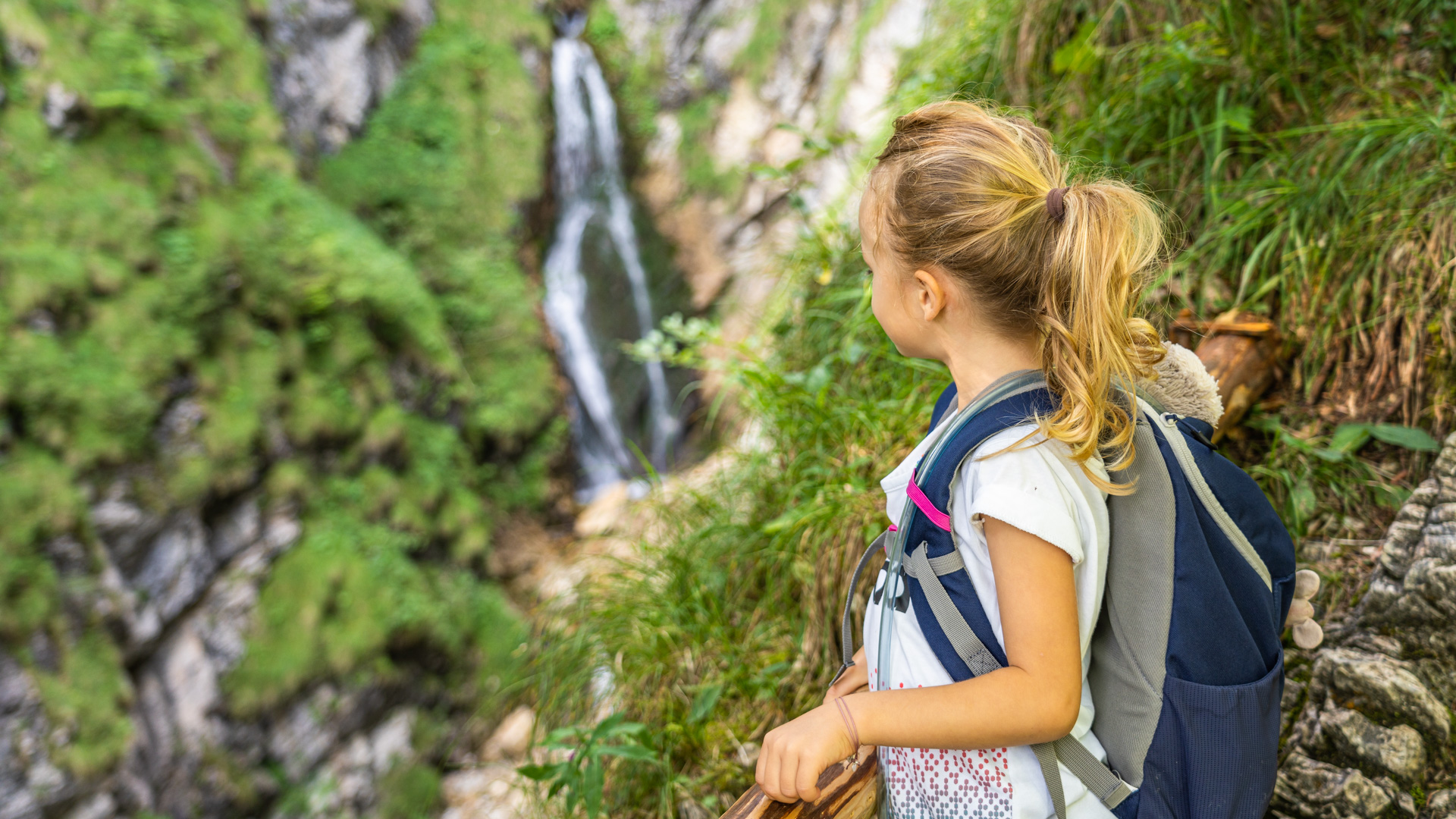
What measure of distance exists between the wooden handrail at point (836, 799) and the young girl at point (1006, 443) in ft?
0.11

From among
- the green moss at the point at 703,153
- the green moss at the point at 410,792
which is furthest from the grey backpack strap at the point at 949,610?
the green moss at the point at 703,153

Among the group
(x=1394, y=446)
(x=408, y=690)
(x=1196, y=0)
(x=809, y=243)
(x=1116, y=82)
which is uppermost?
(x=1196, y=0)

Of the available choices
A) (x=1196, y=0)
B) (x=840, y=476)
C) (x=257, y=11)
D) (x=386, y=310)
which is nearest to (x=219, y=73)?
(x=257, y=11)

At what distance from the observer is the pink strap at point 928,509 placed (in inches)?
38.3

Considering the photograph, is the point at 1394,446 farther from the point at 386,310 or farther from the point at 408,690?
the point at 386,310

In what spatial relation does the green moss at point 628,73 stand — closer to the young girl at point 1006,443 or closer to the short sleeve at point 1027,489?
the young girl at point 1006,443

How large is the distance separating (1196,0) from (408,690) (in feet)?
17.3

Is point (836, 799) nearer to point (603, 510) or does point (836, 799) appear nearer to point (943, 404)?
point (943, 404)

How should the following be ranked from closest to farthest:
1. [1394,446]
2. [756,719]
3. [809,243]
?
1. [1394,446]
2. [756,719]
3. [809,243]

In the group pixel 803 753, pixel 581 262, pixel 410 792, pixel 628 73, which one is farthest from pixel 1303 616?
pixel 628 73

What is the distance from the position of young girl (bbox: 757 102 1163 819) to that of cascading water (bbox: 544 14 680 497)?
18.6ft

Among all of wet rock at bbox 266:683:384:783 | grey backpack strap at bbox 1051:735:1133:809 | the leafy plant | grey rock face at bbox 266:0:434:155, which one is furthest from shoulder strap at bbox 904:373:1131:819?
grey rock face at bbox 266:0:434:155

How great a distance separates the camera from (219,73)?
5.15 m

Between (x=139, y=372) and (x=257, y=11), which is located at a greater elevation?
(x=257, y=11)
